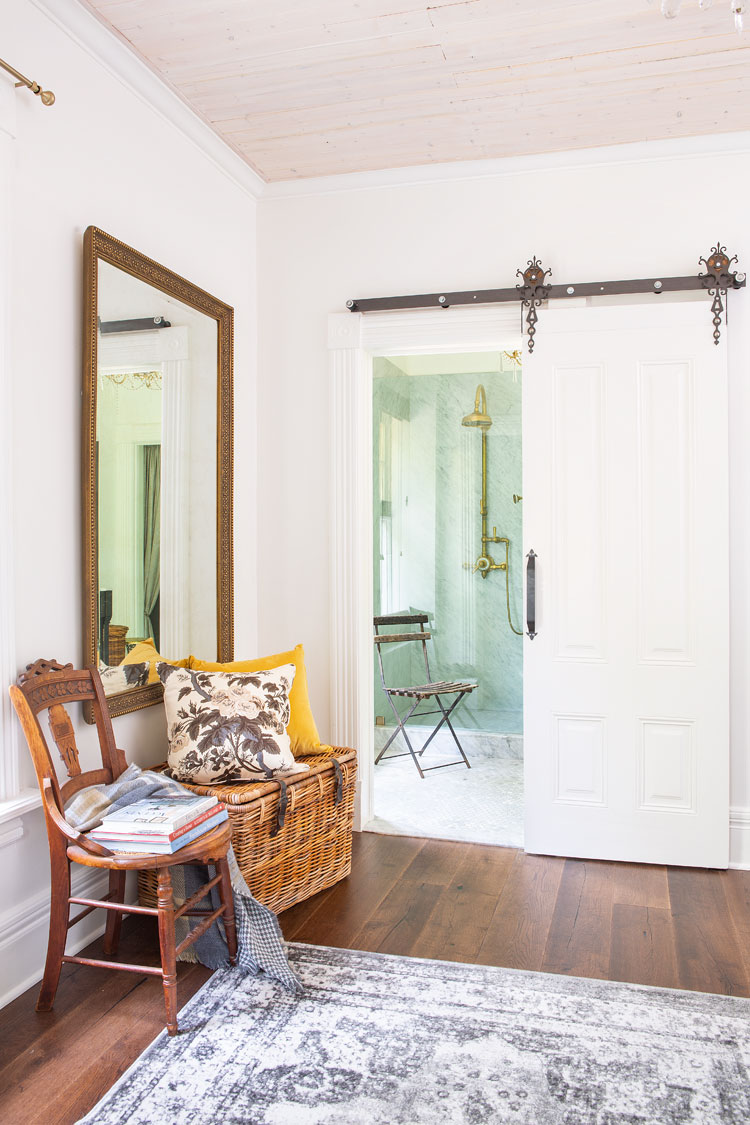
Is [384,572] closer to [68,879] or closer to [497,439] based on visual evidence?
[497,439]

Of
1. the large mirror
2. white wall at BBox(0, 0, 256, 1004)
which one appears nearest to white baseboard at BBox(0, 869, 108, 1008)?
white wall at BBox(0, 0, 256, 1004)

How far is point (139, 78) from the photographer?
2.86 metres

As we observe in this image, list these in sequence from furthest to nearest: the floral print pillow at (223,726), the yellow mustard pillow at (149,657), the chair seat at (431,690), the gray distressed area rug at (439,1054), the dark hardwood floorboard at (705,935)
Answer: the chair seat at (431,690) → the yellow mustard pillow at (149,657) → the floral print pillow at (223,726) → the dark hardwood floorboard at (705,935) → the gray distressed area rug at (439,1054)

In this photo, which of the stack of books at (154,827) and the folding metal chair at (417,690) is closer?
the stack of books at (154,827)

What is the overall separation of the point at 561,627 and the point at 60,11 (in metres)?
2.64

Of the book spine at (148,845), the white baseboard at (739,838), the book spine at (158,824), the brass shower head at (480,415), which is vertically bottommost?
the white baseboard at (739,838)

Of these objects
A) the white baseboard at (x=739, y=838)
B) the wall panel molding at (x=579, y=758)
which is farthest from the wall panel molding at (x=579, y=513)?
the white baseboard at (x=739, y=838)

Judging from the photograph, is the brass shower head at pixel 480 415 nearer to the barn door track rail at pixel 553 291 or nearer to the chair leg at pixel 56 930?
the barn door track rail at pixel 553 291

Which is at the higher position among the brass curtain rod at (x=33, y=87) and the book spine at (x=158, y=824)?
the brass curtain rod at (x=33, y=87)

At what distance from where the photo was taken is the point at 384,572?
5.46 m

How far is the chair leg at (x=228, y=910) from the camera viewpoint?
241 cm

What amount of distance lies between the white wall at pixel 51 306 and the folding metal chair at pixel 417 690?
200cm

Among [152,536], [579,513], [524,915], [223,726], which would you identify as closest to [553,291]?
A: [579,513]

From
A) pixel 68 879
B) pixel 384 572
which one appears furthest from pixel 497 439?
pixel 68 879
